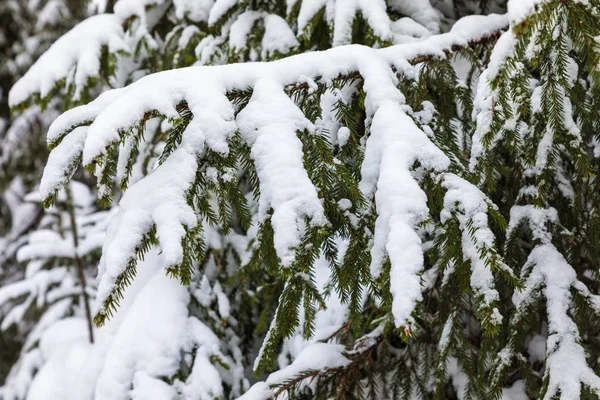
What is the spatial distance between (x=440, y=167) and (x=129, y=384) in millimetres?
1758

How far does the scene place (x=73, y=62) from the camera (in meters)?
2.78

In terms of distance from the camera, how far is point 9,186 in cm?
693

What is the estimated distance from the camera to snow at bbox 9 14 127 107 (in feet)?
8.85

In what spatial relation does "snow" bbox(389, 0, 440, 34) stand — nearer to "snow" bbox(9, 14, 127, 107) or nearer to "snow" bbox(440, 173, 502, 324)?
"snow" bbox(440, 173, 502, 324)

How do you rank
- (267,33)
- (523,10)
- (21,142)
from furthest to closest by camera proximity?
(21,142) → (267,33) → (523,10)

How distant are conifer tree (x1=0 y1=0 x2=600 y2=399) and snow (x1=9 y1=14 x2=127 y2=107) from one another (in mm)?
12

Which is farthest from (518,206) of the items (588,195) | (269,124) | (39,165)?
(39,165)

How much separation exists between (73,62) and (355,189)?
2112 mm

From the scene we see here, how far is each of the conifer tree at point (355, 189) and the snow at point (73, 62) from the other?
1 cm

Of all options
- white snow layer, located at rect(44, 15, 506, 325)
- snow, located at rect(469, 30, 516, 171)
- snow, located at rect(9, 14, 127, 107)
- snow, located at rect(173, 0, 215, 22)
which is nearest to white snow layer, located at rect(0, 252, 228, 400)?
snow, located at rect(9, 14, 127, 107)

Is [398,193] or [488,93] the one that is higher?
[488,93]

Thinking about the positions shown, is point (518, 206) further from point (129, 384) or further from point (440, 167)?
point (129, 384)

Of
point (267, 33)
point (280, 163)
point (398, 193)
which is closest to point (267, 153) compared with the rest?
point (280, 163)

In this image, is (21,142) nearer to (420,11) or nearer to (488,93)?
(420,11)
